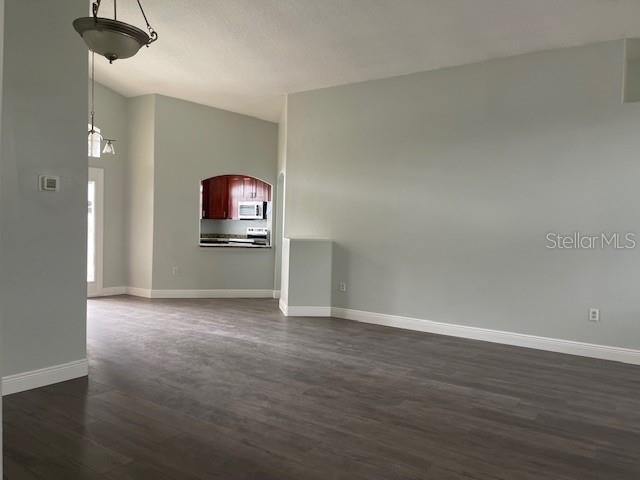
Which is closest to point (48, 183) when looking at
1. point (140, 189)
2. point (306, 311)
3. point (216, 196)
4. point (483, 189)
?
point (306, 311)

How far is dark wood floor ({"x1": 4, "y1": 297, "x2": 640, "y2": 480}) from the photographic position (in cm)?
244

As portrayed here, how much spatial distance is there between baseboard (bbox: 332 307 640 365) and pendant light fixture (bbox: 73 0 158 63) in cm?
434

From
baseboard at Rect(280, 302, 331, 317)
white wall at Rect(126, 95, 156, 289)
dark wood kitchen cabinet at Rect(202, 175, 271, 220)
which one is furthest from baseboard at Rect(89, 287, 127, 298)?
baseboard at Rect(280, 302, 331, 317)

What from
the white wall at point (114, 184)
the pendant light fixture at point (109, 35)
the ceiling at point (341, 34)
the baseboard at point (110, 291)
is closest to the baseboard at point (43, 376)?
the pendant light fixture at point (109, 35)

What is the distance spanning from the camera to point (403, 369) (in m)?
4.16

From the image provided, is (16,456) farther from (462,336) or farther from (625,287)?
(625,287)

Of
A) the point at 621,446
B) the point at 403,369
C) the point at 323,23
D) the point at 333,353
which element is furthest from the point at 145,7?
the point at 621,446

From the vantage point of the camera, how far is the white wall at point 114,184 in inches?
304

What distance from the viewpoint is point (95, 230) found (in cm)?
766

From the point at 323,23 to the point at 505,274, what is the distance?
3316mm

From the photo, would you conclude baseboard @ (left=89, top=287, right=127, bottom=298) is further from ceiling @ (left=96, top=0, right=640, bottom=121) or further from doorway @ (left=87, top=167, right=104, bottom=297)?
ceiling @ (left=96, top=0, right=640, bottom=121)

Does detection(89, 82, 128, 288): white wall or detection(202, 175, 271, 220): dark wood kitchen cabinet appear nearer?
detection(89, 82, 128, 288): white wall

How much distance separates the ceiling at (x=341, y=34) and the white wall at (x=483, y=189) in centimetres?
32

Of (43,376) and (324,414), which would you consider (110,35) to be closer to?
(43,376)
